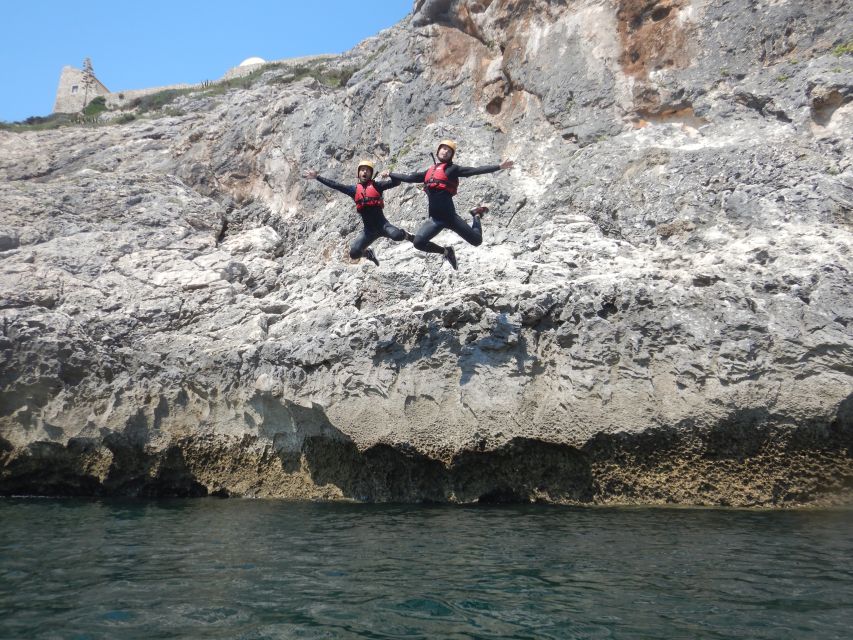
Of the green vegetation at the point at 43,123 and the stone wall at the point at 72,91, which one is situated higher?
the stone wall at the point at 72,91

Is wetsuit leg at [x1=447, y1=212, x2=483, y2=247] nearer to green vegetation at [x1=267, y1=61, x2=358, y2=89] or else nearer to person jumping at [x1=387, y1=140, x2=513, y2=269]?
person jumping at [x1=387, y1=140, x2=513, y2=269]

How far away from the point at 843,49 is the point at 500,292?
24.7 ft

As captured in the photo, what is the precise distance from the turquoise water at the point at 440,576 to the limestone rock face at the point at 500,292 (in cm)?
126

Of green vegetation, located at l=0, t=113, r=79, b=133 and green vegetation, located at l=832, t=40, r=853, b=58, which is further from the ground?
green vegetation, located at l=0, t=113, r=79, b=133

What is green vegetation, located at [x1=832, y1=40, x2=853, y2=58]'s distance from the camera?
38.5ft

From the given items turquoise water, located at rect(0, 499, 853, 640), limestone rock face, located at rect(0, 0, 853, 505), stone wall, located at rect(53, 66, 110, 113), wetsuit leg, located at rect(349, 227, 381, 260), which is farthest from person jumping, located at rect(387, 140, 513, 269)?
stone wall, located at rect(53, 66, 110, 113)

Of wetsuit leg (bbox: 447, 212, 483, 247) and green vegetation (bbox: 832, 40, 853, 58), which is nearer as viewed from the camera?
wetsuit leg (bbox: 447, 212, 483, 247)

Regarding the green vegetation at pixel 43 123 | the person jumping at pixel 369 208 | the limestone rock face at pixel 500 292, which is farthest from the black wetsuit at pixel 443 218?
the green vegetation at pixel 43 123

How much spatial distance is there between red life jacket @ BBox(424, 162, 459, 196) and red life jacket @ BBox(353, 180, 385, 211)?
0.90m

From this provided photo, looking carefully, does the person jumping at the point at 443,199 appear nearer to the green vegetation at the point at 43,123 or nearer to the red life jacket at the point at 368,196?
the red life jacket at the point at 368,196

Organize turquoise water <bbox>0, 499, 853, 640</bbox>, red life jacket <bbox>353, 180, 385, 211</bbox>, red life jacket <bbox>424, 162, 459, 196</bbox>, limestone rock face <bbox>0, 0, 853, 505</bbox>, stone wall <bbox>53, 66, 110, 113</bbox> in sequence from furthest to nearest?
stone wall <bbox>53, 66, 110, 113</bbox> → red life jacket <bbox>353, 180, 385, 211</bbox> → red life jacket <bbox>424, 162, 459, 196</bbox> → limestone rock face <bbox>0, 0, 853, 505</bbox> → turquoise water <bbox>0, 499, 853, 640</bbox>

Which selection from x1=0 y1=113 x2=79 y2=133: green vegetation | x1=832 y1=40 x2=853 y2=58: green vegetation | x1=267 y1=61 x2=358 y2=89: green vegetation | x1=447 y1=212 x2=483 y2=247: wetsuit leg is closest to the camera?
x1=447 y1=212 x2=483 y2=247: wetsuit leg

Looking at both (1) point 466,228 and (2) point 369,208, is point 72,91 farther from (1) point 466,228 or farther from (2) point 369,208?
(1) point 466,228

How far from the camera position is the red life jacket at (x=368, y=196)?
417 inches
